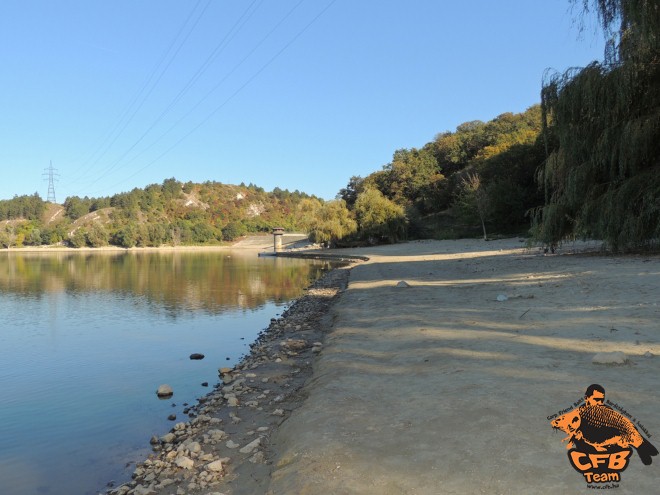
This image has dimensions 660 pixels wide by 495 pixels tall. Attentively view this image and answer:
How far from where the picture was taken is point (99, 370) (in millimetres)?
11484

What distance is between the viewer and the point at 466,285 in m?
15.8

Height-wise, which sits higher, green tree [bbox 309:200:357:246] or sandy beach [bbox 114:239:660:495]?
green tree [bbox 309:200:357:246]

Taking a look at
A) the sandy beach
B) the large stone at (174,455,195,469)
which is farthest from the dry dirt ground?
the large stone at (174,455,195,469)

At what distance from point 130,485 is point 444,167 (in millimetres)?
82264

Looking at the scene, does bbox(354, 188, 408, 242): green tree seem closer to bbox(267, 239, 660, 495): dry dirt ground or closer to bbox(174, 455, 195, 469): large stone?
bbox(267, 239, 660, 495): dry dirt ground

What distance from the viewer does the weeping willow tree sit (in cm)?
1606

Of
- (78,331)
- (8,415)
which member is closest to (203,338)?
(78,331)

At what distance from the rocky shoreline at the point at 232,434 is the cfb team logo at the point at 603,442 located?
9.17ft

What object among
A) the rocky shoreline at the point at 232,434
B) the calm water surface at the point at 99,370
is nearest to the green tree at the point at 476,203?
the calm water surface at the point at 99,370

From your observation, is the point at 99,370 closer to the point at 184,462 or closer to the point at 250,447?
the point at 184,462

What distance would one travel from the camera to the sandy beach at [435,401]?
3629 mm

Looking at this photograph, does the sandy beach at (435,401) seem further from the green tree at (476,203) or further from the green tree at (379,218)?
the green tree at (379,218)

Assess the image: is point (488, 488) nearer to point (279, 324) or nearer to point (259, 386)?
point (259, 386)

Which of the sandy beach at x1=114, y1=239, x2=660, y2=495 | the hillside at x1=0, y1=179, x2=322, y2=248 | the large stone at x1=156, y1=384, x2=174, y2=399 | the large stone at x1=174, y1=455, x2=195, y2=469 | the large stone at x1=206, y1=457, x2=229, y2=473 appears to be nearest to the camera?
the sandy beach at x1=114, y1=239, x2=660, y2=495
